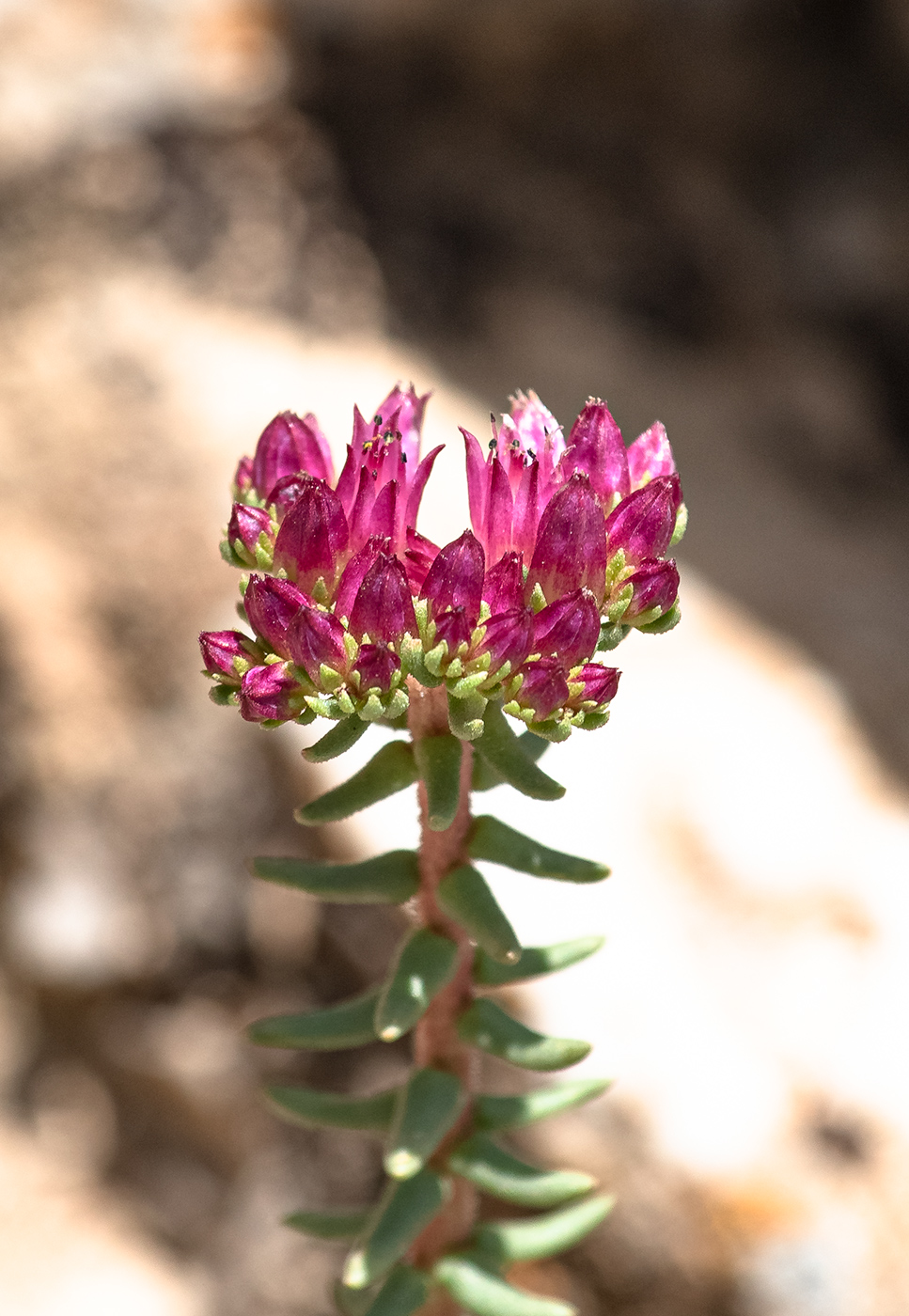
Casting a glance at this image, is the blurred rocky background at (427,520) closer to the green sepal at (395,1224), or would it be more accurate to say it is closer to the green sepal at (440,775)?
the green sepal at (395,1224)

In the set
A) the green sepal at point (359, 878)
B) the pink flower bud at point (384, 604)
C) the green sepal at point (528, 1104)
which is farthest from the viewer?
the green sepal at point (528, 1104)

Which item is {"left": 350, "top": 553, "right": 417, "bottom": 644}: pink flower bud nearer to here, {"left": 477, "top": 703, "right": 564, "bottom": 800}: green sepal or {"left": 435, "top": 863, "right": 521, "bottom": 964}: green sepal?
{"left": 477, "top": 703, "right": 564, "bottom": 800}: green sepal

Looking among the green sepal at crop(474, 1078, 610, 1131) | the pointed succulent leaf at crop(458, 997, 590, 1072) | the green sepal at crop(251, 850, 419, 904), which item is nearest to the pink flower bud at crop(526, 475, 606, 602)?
the green sepal at crop(251, 850, 419, 904)

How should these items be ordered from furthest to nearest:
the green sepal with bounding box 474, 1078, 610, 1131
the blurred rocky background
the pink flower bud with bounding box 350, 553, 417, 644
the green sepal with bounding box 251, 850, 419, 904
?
1. the blurred rocky background
2. the green sepal with bounding box 474, 1078, 610, 1131
3. the green sepal with bounding box 251, 850, 419, 904
4. the pink flower bud with bounding box 350, 553, 417, 644

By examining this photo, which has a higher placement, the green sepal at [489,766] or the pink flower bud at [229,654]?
the green sepal at [489,766]

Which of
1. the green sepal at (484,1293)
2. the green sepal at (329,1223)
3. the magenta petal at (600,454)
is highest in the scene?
the magenta petal at (600,454)

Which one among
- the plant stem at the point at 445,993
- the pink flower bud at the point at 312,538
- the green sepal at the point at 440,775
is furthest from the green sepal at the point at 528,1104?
the pink flower bud at the point at 312,538

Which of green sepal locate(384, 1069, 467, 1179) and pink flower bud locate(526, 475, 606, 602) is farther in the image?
green sepal locate(384, 1069, 467, 1179)
